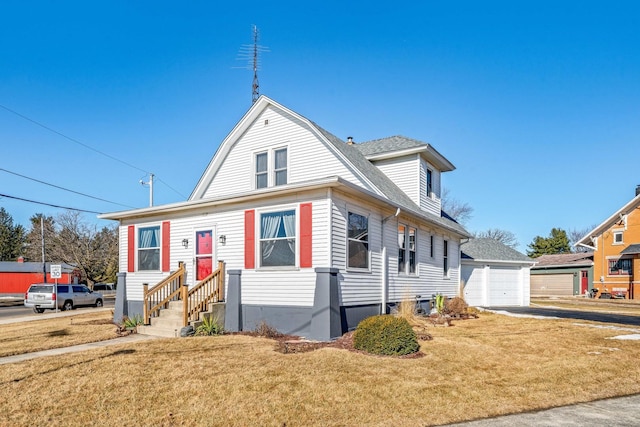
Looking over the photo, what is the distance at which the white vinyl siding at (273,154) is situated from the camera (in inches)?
543

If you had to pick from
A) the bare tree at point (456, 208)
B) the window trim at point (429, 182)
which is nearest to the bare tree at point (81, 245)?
the bare tree at point (456, 208)

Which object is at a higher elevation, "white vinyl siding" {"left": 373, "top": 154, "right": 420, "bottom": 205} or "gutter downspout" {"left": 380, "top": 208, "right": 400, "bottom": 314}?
"white vinyl siding" {"left": 373, "top": 154, "right": 420, "bottom": 205}

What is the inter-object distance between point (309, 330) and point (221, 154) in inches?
318

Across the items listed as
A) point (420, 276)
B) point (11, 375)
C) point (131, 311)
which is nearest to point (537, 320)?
point (420, 276)

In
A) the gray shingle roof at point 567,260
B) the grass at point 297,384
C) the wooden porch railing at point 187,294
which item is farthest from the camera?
the gray shingle roof at point 567,260

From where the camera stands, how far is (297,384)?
20.8ft

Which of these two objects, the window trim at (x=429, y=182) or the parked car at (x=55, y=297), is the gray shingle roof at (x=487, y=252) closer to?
the window trim at (x=429, y=182)

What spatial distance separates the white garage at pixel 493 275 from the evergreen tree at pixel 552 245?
38203mm

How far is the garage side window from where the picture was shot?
1409cm

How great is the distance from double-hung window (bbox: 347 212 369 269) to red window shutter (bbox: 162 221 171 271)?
6160 mm

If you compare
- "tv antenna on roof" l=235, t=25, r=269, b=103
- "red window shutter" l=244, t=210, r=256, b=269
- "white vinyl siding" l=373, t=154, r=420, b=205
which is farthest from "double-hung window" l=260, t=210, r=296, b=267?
"tv antenna on roof" l=235, t=25, r=269, b=103

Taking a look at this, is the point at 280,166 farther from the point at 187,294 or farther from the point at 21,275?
the point at 21,275

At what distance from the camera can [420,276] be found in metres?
15.4

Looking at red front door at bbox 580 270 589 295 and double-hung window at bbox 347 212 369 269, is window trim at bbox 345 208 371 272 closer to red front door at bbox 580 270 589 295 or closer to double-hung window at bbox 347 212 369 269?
double-hung window at bbox 347 212 369 269
